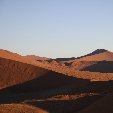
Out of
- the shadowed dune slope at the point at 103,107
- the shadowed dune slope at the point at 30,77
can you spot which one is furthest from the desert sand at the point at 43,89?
the shadowed dune slope at the point at 103,107

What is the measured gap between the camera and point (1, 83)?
39094mm

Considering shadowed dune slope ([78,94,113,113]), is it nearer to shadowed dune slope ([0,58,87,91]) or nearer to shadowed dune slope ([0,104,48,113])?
shadowed dune slope ([0,104,48,113])

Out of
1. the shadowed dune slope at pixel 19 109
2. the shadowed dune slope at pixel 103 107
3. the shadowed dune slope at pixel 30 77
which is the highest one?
the shadowed dune slope at pixel 30 77

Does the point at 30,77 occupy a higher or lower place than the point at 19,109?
higher

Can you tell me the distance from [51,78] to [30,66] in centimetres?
449

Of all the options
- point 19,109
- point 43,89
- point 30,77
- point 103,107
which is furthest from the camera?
point 30,77

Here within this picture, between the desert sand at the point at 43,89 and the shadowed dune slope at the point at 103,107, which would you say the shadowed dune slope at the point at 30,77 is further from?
the shadowed dune slope at the point at 103,107

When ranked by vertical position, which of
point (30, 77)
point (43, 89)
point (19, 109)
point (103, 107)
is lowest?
point (19, 109)

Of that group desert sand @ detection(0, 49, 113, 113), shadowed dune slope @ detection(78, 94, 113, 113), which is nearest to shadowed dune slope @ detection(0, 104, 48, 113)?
desert sand @ detection(0, 49, 113, 113)

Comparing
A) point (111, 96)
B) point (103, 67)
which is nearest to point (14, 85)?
point (111, 96)

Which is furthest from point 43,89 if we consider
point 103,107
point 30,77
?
point 103,107

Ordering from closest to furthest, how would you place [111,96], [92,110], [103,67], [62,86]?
[92,110] < [111,96] < [62,86] < [103,67]

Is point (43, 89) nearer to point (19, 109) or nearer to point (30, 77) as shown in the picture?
point (30, 77)

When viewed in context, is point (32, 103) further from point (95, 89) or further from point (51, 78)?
point (51, 78)
